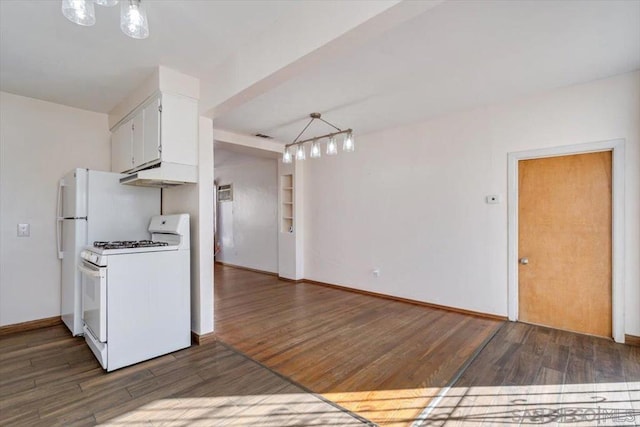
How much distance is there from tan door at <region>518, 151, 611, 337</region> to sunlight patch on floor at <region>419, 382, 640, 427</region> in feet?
3.58

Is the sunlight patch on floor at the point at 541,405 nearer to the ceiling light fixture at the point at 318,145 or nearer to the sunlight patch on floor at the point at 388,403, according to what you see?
the sunlight patch on floor at the point at 388,403

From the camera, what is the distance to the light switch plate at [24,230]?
3.44 metres

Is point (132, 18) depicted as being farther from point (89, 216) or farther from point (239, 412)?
point (89, 216)

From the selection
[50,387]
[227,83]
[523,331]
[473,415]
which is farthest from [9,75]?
[523,331]

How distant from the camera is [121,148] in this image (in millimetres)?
3611

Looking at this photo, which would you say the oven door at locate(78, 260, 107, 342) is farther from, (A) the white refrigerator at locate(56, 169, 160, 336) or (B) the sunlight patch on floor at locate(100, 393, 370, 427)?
(B) the sunlight patch on floor at locate(100, 393, 370, 427)

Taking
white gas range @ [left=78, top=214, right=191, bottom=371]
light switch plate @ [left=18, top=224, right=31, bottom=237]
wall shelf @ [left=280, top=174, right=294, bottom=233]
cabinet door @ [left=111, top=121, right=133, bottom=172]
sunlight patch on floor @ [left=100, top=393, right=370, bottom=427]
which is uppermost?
cabinet door @ [left=111, top=121, right=133, bottom=172]

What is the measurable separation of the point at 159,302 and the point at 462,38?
3339 millimetres

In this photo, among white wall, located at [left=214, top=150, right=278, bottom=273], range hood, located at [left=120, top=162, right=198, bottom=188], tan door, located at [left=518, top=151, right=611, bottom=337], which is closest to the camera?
range hood, located at [left=120, top=162, right=198, bottom=188]

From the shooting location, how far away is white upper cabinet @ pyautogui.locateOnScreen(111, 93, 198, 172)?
113 inches

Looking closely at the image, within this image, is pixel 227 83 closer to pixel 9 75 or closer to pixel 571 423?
pixel 9 75

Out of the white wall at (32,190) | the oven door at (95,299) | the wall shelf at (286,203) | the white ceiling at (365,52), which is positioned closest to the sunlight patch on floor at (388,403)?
the oven door at (95,299)

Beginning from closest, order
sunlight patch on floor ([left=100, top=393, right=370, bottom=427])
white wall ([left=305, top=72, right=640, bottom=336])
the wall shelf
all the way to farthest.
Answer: sunlight patch on floor ([left=100, top=393, right=370, bottom=427]) < white wall ([left=305, top=72, right=640, bottom=336]) < the wall shelf

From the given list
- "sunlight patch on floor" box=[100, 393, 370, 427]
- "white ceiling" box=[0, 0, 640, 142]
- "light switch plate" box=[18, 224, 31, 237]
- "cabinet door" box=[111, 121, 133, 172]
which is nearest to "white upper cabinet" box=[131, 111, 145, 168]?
"cabinet door" box=[111, 121, 133, 172]
